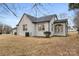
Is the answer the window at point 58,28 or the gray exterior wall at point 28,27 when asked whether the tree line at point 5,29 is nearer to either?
the gray exterior wall at point 28,27

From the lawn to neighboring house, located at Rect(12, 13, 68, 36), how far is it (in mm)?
75

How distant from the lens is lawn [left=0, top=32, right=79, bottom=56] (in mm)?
2596

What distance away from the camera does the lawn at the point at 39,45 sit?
260cm

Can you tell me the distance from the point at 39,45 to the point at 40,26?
27cm

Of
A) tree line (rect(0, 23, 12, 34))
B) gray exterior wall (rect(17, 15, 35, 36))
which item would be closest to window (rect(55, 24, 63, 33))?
gray exterior wall (rect(17, 15, 35, 36))

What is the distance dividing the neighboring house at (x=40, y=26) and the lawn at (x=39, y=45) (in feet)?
0.25

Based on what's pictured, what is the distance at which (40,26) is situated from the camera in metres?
2.67

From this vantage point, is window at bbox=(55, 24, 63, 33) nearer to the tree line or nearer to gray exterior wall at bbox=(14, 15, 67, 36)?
gray exterior wall at bbox=(14, 15, 67, 36)

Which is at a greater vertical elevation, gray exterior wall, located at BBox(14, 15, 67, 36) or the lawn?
gray exterior wall, located at BBox(14, 15, 67, 36)

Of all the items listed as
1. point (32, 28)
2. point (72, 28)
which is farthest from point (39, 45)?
point (72, 28)

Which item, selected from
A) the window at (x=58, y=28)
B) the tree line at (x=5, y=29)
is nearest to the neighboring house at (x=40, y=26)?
the window at (x=58, y=28)

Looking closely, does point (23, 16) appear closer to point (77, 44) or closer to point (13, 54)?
point (13, 54)

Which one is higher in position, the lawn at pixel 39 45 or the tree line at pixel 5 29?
the tree line at pixel 5 29

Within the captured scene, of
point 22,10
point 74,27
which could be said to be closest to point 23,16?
point 22,10
